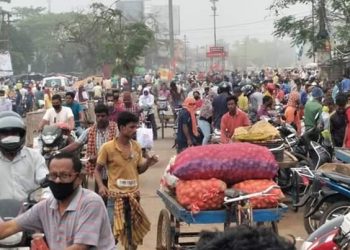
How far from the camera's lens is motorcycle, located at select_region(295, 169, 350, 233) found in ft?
26.3

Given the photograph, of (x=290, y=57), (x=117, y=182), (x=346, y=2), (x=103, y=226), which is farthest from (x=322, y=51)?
(x=290, y=57)

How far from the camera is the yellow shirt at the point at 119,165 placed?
696 cm

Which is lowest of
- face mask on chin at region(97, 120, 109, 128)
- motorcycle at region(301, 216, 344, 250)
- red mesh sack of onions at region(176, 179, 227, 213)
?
motorcycle at region(301, 216, 344, 250)

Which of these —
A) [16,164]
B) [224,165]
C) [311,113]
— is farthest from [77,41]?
[16,164]

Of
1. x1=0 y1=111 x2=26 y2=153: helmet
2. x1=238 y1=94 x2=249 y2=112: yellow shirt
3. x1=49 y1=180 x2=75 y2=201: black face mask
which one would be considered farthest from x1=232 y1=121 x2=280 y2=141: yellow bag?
x1=238 y1=94 x2=249 y2=112: yellow shirt

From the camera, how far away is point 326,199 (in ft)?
26.9

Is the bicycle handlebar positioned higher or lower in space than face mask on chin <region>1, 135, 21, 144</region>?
lower

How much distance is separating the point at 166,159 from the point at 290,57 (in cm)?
17428

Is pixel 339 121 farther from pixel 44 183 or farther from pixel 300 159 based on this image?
pixel 44 183

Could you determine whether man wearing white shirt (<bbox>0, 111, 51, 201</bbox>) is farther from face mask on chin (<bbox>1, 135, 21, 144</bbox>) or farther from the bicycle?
the bicycle

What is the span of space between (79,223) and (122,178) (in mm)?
3002

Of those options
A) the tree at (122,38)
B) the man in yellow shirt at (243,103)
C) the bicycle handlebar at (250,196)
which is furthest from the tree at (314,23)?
the bicycle handlebar at (250,196)

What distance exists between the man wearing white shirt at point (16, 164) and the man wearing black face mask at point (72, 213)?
1159mm

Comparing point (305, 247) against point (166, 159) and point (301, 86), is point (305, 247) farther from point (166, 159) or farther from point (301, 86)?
point (301, 86)
